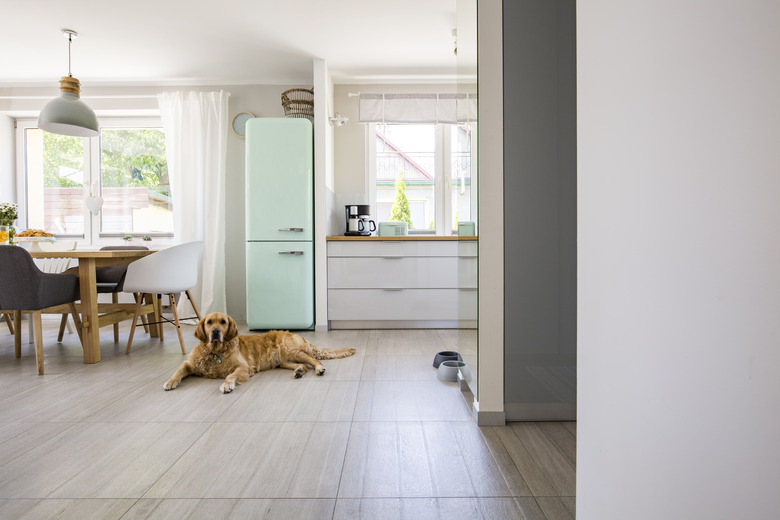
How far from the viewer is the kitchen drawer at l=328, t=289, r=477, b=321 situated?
403 centimetres

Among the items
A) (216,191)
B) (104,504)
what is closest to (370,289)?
(216,191)

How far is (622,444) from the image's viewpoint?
53 cm

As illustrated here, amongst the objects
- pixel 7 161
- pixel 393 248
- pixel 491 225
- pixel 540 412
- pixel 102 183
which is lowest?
pixel 540 412

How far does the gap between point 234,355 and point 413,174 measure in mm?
3004

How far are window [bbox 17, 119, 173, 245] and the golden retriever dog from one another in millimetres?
3012

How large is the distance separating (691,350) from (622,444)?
193 millimetres

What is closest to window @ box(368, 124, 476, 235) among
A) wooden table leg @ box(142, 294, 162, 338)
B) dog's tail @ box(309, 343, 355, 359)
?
dog's tail @ box(309, 343, 355, 359)

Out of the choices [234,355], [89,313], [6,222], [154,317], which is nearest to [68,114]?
[6,222]

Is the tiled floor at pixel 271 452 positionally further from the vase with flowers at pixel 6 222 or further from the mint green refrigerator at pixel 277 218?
the mint green refrigerator at pixel 277 218

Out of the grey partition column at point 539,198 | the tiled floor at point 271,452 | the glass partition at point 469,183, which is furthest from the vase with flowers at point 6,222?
the grey partition column at point 539,198

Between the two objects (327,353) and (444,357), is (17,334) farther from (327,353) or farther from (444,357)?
(444,357)

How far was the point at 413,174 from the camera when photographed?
187 inches

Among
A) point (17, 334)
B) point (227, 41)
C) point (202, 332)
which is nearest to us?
point (202, 332)

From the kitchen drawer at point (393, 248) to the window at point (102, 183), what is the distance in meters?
2.28
